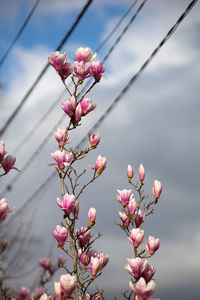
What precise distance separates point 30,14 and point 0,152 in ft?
9.92

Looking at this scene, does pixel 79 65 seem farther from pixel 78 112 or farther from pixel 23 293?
pixel 23 293

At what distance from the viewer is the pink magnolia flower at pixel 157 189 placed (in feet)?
5.96

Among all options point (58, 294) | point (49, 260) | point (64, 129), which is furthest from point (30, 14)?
point (58, 294)

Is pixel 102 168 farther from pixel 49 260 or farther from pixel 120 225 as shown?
pixel 49 260

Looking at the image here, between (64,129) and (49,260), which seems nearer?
(64,129)

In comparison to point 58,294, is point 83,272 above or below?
above

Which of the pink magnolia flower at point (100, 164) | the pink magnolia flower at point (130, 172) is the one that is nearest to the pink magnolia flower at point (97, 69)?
the pink magnolia flower at point (100, 164)

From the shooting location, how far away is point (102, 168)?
1716 millimetres

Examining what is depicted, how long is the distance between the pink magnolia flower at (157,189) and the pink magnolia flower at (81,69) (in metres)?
0.60

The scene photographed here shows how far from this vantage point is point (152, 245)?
165cm

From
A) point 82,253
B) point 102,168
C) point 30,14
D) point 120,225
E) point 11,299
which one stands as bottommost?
point 11,299

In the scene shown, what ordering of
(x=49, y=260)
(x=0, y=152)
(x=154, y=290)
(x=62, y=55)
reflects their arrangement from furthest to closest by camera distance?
(x=49, y=260) → (x=62, y=55) → (x=0, y=152) → (x=154, y=290)

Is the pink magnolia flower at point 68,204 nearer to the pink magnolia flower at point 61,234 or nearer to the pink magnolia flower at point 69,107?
the pink magnolia flower at point 61,234

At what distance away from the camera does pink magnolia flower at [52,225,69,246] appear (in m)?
1.56
